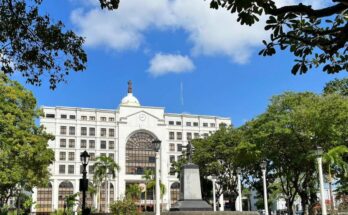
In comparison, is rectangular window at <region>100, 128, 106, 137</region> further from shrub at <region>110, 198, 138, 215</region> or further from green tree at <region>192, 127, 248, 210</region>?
shrub at <region>110, 198, 138, 215</region>

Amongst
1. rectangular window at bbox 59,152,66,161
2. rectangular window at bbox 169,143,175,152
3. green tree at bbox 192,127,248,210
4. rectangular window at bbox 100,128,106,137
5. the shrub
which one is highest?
rectangular window at bbox 100,128,106,137

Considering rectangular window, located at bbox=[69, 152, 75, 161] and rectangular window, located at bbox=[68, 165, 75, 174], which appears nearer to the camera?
rectangular window, located at bbox=[68, 165, 75, 174]

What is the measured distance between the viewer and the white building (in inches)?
3314

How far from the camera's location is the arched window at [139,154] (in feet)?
285

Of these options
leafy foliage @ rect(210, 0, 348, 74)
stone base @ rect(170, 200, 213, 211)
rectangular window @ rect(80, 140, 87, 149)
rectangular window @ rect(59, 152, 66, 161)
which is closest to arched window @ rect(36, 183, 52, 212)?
rectangular window @ rect(59, 152, 66, 161)

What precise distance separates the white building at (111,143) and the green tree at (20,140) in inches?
1777

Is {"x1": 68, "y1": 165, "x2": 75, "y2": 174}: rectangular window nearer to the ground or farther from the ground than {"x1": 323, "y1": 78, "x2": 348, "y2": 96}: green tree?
nearer to the ground

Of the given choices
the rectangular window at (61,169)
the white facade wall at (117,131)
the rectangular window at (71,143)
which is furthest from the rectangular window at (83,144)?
the rectangular window at (61,169)

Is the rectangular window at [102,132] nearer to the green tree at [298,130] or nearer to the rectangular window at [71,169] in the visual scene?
the rectangular window at [71,169]

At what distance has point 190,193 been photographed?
2567cm

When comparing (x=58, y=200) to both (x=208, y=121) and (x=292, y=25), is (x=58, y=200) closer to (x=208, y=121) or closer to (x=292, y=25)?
(x=208, y=121)

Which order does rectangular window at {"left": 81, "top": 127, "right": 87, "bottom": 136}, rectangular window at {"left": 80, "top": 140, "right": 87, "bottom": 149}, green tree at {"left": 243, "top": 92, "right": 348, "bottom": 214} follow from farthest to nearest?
rectangular window at {"left": 81, "top": 127, "right": 87, "bottom": 136}, rectangular window at {"left": 80, "top": 140, "right": 87, "bottom": 149}, green tree at {"left": 243, "top": 92, "right": 348, "bottom": 214}

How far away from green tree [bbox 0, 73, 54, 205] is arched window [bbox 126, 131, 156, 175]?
47360mm

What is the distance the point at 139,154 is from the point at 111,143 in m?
6.18
